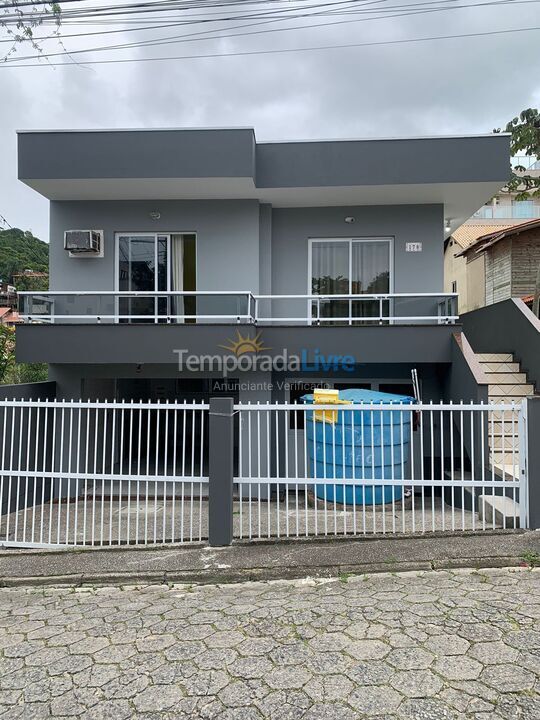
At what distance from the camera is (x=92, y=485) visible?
29.9ft

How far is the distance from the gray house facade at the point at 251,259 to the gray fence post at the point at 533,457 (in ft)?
8.04

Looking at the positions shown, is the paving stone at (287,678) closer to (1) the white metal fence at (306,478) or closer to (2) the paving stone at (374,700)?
(2) the paving stone at (374,700)

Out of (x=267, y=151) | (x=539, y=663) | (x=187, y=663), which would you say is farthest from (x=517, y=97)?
(x=187, y=663)

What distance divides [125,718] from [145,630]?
942 millimetres

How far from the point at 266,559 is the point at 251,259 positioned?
668 centimetres

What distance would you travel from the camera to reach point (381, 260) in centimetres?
1057

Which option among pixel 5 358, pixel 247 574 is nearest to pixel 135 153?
pixel 5 358

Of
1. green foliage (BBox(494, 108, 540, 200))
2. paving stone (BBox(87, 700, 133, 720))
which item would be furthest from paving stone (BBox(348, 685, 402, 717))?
green foliage (BBox(494, 108, 540, 200))

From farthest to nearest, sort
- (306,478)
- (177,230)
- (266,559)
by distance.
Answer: (177,230) < (306,478) < (266,559)

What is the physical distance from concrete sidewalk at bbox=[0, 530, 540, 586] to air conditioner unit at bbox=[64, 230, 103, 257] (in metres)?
6.38

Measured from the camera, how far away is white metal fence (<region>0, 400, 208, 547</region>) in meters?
5.37

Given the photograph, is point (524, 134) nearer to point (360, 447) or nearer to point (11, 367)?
point (360, 447)

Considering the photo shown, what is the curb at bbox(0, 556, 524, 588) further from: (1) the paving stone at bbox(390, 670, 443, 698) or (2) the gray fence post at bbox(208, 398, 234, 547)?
(1) the paving stone at bbox(390, 670, 443, 698)

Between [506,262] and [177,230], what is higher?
[506,262]
